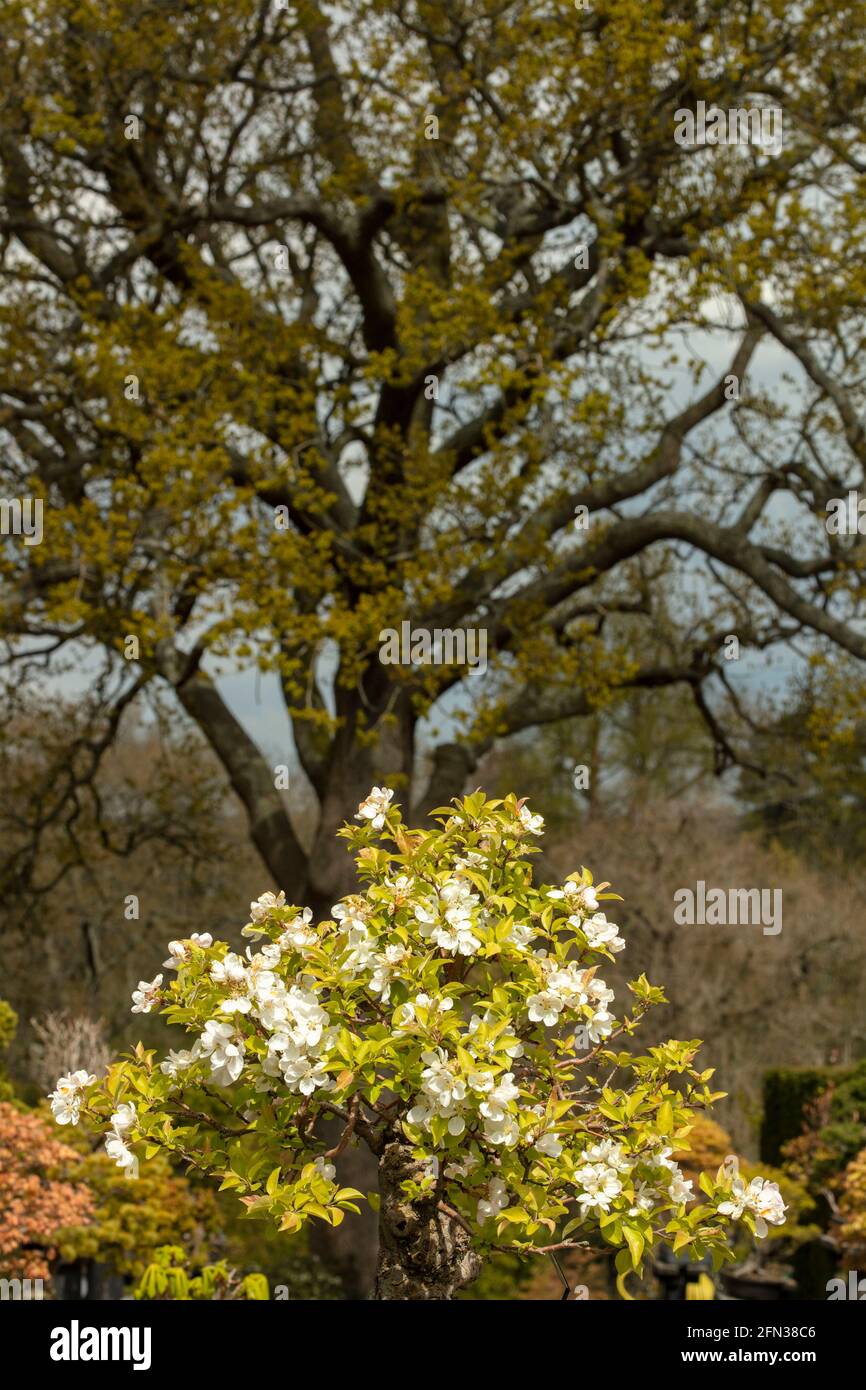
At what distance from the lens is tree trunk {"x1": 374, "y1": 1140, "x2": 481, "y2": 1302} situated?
396 centimetres

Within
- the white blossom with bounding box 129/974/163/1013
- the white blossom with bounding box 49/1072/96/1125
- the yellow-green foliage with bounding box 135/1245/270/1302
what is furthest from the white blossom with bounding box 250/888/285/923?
the yellow-green foliage with bounding box 135/1245/270/1302

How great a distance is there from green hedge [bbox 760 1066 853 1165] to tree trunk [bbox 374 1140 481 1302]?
11001mm

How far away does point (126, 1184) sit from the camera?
1091cm

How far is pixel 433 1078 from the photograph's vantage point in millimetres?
3418

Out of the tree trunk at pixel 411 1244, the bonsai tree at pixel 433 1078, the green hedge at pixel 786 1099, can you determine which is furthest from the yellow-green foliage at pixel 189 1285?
the green hedge at pixel 786 1099

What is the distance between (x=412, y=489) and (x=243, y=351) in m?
1.91

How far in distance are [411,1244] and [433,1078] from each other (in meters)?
0.81

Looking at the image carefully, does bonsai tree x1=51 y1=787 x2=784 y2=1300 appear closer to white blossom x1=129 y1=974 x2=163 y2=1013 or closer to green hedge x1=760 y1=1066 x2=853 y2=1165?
white blossom x1=129 y1=974 x2=163 y2=1013

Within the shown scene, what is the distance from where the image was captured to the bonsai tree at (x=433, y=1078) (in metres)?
3.54

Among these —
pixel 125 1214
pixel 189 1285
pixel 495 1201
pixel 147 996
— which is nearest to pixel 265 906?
pixel 147 996
